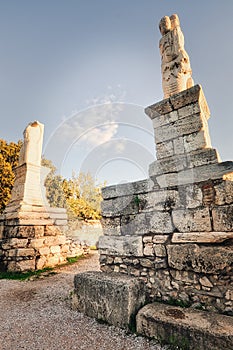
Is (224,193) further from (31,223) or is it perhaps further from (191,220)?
(31,223)

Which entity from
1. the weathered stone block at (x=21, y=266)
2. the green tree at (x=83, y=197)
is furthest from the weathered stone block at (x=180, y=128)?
the green tree at (x=83, y=197)

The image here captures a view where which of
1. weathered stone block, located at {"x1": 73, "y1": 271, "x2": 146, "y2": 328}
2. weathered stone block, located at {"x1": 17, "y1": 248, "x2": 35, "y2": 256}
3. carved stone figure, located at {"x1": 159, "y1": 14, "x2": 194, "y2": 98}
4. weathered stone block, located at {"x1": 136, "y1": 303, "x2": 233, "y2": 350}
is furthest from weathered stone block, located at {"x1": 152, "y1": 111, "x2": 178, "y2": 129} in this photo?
weathered stone block, located at {"x1": 17, "y1": 248, "x2": 35, "y2": 256}

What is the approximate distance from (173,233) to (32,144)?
6.40 metres

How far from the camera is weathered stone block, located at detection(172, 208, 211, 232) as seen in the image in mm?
2572

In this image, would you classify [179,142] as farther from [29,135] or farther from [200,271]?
[29,135]

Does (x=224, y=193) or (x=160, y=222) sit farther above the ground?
(x=224, y=193)

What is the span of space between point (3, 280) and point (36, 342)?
3.53 m

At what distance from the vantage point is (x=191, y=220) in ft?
8.79

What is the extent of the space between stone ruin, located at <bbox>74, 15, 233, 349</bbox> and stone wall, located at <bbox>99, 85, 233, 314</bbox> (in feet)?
0.04

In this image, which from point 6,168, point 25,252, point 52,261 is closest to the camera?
A: point 25,252

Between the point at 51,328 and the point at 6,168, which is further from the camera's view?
the point at 6,168

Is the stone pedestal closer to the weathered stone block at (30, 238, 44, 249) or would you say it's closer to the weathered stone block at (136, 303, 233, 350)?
the weathered stone block at (30, 238, 44, 249)

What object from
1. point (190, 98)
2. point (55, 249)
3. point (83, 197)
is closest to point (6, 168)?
point (83, 197)

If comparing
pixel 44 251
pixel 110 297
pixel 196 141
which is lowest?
pixel 110 297
